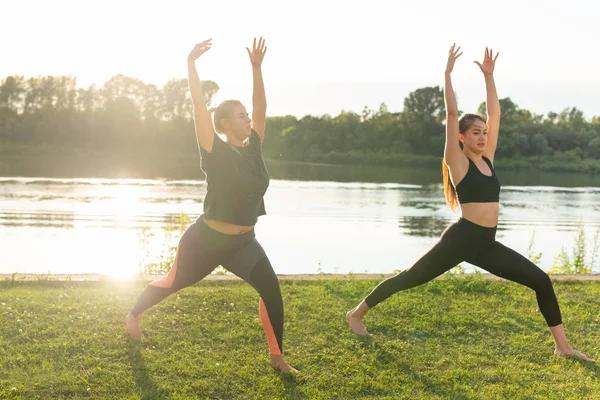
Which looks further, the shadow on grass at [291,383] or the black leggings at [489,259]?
the black leggings at [489,259]

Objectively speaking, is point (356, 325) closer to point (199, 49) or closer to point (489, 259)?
point (489, 259)

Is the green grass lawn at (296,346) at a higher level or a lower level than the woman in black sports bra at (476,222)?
lower

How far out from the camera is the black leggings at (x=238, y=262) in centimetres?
502

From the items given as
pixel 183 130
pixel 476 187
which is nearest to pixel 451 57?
pixel 476 187

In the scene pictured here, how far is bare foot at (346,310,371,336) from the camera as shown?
19.7 feet

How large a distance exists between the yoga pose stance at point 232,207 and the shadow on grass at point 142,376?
2.07ft

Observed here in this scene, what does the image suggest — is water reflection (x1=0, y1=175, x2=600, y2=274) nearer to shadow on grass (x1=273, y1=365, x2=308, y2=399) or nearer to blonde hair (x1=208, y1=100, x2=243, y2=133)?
blonde hair (x1=208, y1=100, x2=243, y2=133)

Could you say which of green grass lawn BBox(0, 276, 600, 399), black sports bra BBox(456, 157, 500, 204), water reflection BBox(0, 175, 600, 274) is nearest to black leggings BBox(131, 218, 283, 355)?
green grass lawn BBox(0, 276, 600, 399)

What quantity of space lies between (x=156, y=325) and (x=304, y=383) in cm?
177

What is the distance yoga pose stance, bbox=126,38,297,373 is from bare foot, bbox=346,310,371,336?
1.12 metres

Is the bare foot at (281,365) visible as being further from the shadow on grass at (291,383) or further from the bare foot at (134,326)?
the bare foot at (134,326)

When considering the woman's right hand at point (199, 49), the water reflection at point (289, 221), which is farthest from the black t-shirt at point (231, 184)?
the water reflection at point (289, 221)

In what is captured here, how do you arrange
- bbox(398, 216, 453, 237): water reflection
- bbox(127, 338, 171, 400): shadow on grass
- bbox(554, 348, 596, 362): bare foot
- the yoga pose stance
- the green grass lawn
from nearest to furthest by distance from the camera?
bbox(127, 338, 171, 400): shadow on grass → the green grass lawn → the yoga pose stance → bbox(554, 348, 596, 362): bare foot → bbox(398, 216, 453, 237): water reflection

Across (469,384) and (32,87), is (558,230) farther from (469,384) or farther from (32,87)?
(32,87)
